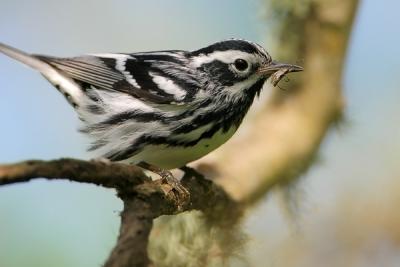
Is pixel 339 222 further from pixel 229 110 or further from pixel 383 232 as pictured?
pixel 229 110

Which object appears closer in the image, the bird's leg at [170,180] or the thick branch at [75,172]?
the thick branch at [75,172]

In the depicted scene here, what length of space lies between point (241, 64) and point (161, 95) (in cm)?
26

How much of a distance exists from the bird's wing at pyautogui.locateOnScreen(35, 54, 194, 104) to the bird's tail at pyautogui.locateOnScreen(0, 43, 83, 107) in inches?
0.7

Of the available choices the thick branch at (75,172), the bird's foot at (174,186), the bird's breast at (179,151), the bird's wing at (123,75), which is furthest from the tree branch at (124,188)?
the bird's wing at (123,75)

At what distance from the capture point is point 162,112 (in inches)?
78.7

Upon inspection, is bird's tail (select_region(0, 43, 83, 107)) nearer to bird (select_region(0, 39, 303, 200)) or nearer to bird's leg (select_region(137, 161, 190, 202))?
bird (select_region(0, 39, 303, 200))

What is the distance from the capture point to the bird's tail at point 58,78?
2.13 meters

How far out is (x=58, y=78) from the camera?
2.14 m

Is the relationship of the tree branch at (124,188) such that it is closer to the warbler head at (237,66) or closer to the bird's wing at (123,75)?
the bird's wing at (123,75)

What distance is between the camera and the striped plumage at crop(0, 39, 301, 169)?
1987 millimetres

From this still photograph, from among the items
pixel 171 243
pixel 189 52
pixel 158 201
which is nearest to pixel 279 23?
pixel 189 52

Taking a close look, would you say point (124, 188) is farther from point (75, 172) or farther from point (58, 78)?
point (58, 78)

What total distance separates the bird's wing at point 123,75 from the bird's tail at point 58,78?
2cm

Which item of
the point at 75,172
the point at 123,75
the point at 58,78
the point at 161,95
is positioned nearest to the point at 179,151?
the point at 161,95
